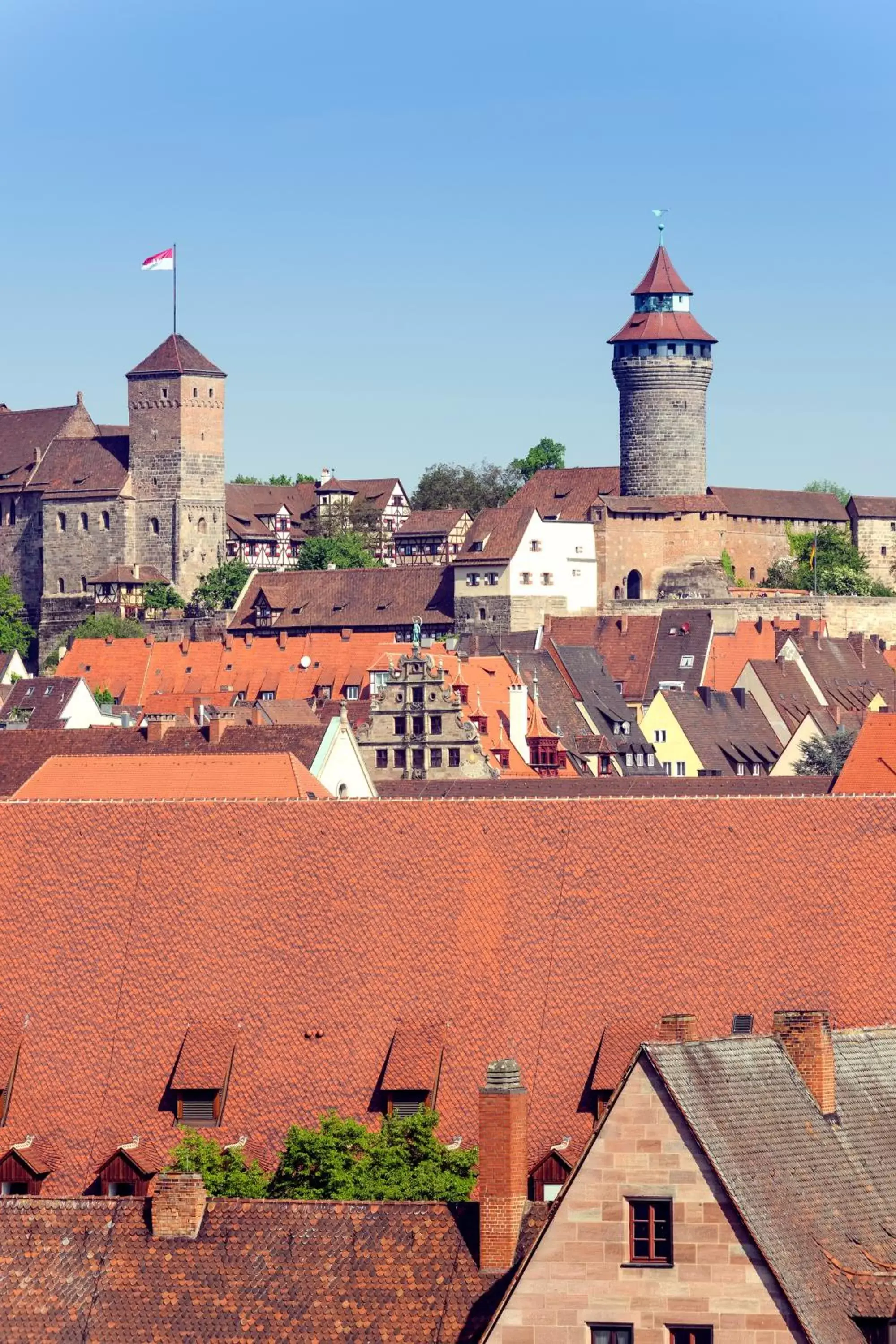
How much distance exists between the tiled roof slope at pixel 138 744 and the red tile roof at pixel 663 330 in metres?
104

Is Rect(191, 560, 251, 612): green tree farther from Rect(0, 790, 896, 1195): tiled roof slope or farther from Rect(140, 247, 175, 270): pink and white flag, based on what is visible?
Rect(0, 790, 896, 1195): tiled roof slope

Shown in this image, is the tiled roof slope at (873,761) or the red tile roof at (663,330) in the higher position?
the red tile roof at (663,330)

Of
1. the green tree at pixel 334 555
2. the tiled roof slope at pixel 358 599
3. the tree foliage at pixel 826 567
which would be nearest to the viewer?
the tiled roof slope at pixel 358 599

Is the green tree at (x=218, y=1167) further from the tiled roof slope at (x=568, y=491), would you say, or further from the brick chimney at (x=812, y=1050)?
the tiled roof slope at (x=568, y=491)

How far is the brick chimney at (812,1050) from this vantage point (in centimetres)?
2730

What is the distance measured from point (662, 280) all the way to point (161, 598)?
3024 cm

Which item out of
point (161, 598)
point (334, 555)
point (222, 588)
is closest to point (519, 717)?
point (222, 588)

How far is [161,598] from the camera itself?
563 feet

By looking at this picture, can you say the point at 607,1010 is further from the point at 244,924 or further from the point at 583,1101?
the point at 244,924

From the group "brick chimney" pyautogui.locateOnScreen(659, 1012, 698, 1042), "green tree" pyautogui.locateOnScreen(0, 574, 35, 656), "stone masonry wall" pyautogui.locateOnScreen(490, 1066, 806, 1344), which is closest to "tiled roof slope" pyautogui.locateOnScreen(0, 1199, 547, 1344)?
"stone masonry wall" pyautogui.locateOnScreen(490, 1066, 806, 1344)

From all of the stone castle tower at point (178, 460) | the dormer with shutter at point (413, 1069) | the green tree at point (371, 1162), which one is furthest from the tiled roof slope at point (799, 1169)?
the stone castle tower at point (178, 460)

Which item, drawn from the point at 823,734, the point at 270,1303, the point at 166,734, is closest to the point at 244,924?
the point at 270,1303

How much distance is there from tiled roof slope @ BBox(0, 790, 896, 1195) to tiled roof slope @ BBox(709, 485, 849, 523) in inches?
5321

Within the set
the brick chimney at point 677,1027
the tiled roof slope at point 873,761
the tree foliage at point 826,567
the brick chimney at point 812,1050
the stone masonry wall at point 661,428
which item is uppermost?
the stone masonry wall at point 661,428
